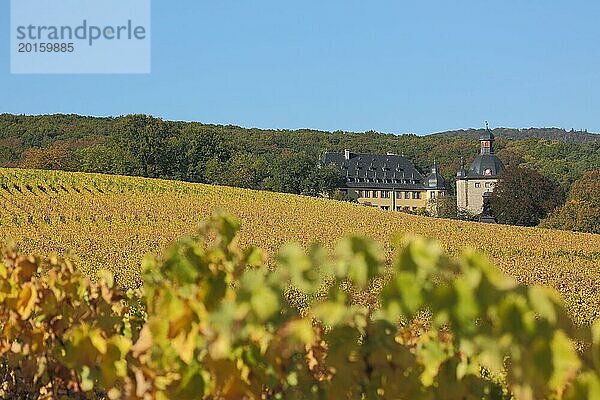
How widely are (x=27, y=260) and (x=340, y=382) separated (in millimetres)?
2279

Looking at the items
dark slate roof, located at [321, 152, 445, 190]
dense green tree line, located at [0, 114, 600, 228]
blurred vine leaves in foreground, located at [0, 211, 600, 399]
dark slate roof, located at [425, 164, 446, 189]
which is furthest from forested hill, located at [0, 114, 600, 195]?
blurred vine leaves in foreground, located at [0, 211, 600, 399]

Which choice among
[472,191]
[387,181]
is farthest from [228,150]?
[472,191]

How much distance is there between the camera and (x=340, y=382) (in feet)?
7.55

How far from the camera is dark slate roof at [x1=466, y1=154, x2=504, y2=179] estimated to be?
100387 mm

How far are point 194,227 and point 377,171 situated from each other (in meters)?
83.6

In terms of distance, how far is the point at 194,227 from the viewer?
23953 millimetres

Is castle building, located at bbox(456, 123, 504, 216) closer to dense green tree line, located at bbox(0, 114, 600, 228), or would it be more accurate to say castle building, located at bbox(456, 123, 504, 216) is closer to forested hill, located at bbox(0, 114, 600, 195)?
dense green tree line, located at bbox(0, 114, 600, 228)

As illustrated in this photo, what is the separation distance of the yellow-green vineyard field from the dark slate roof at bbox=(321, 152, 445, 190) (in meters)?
63.0

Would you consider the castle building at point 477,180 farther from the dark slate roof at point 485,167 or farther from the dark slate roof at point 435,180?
the dark slate roof at point 435,180

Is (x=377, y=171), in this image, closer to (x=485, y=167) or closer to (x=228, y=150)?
(x=485, y=167)

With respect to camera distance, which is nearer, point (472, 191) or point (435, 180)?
point (472, 191)

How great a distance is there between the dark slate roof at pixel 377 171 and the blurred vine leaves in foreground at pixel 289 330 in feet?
318

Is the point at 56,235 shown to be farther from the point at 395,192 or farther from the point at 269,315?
the point at 395,192

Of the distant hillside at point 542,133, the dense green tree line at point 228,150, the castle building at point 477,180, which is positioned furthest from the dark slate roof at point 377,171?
the distant hillside at point 542,133
